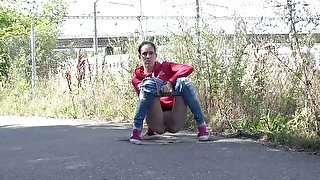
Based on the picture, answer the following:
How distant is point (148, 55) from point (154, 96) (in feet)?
1.90

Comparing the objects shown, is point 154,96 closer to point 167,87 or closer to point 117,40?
point 167,87

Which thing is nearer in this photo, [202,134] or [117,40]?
[202,134]

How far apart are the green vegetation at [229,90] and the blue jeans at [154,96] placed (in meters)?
0.79

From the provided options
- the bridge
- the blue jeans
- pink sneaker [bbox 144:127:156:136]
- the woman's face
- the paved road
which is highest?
the bridge

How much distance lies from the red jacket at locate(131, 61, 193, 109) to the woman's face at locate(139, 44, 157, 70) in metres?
0.09

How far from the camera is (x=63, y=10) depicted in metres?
22.4

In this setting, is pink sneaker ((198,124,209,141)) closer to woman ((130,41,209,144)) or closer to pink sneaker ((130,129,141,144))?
woman ((130,41,209,144))

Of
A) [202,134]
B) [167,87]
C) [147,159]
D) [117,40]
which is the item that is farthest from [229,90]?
[117,40]

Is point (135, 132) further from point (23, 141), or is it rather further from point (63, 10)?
point (63, 10)

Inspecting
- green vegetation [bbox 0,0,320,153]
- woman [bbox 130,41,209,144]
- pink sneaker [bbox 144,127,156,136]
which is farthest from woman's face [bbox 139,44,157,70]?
green vegetation [bbox 0,0,320,153]

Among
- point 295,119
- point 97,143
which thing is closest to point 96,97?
point 97,143

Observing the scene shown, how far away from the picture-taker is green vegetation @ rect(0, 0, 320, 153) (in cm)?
648

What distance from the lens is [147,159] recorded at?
565cm

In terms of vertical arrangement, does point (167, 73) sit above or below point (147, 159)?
above
